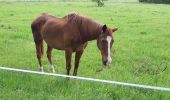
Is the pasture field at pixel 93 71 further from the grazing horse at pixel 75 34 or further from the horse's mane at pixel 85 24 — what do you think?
the horse's mane at pixel 85 24

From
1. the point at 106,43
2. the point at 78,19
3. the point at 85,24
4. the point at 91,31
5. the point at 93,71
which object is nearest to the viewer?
the point at 106,43

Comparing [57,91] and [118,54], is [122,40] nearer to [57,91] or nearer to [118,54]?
[118,54]

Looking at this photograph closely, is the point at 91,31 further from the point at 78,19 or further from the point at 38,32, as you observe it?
the point at 38,32

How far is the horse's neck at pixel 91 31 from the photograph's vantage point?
26.2 ft

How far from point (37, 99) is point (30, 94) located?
1.13 feet

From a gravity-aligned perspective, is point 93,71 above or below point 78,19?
below

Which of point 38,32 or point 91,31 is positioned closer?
point 91,31

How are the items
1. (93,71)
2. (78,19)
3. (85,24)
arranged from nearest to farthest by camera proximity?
(85,24) → (78,19) → (93,71)

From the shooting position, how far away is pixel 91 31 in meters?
8.12

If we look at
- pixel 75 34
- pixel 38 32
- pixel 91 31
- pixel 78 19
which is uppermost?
pixel 78 19

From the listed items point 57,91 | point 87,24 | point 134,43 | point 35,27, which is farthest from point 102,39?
point 134,43

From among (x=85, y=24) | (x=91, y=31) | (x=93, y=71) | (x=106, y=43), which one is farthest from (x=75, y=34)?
(x=93, y=71)

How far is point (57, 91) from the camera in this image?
7773 millimetres

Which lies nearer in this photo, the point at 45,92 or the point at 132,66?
the point at 45,92
